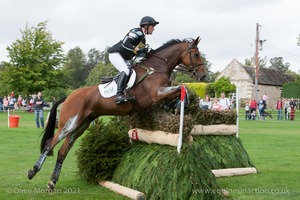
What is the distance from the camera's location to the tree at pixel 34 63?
4475 centimetres

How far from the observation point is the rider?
804cm

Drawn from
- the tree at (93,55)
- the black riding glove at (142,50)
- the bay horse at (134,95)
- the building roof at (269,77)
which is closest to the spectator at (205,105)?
the bay horse at (134,95)

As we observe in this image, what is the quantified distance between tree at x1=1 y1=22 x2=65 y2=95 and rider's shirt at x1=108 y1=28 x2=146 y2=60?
37431 mm

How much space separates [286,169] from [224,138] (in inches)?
69.0

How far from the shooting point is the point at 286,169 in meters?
10.4

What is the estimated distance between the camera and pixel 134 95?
8.04m

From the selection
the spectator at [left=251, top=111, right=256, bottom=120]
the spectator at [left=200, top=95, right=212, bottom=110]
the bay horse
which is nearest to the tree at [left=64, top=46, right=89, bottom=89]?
the spectator at [left=251, top=111, right=256, bottom=120]

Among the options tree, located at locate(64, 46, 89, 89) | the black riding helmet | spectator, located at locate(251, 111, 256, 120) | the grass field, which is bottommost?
the grass field

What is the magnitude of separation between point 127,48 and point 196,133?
255 cm

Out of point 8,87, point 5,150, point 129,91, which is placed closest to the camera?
point 129,91

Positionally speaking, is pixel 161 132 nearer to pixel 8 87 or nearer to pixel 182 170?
pixel 182 170

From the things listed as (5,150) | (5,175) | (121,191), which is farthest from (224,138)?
(5,150)

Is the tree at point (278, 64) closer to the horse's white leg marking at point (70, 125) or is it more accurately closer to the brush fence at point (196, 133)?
the brush fence at point (196, 133)

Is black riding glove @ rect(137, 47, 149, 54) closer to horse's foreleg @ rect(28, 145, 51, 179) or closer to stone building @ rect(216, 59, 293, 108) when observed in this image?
horse's foreleg @ rect(28, 145, 51, 179)
